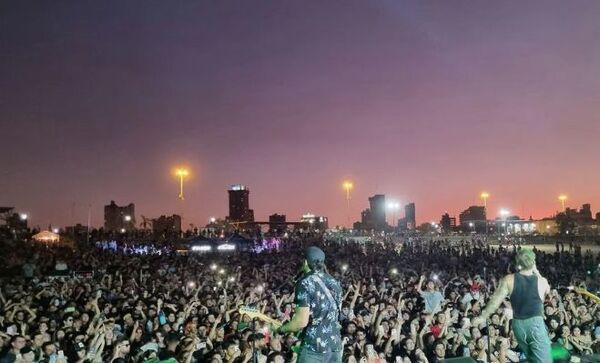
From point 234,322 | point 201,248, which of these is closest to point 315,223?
point 201,248

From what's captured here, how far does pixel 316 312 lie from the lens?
3.94 metres

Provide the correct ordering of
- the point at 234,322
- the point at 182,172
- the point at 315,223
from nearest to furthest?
the point at 234,322, the point at 182,172, the point at 315,223

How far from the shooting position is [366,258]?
68.1 feet

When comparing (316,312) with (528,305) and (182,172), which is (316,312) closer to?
(528,305)

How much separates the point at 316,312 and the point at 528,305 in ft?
6.23

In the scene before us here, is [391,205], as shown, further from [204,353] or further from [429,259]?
[204,353]

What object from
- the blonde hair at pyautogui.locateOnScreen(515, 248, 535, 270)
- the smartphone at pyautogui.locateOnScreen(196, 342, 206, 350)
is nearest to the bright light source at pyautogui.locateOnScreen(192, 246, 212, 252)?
the smartphone at pyautogui.locateOnScreen(196, 342, 206, 350)

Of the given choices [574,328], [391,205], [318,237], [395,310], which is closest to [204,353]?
[395,310]

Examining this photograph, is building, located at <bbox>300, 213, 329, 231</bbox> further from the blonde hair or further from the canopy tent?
the blonde hair

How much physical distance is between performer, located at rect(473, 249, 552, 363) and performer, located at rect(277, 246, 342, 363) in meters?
1.31

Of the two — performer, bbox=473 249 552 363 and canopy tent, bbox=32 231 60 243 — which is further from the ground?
canopy tent, bbox=32 231 60 243

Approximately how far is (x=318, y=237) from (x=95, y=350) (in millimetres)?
26110

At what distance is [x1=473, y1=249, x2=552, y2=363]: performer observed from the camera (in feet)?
14.2

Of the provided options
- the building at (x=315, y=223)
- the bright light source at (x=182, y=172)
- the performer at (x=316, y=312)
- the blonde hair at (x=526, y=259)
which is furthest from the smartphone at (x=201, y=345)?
the building at (x=315, y=223)
